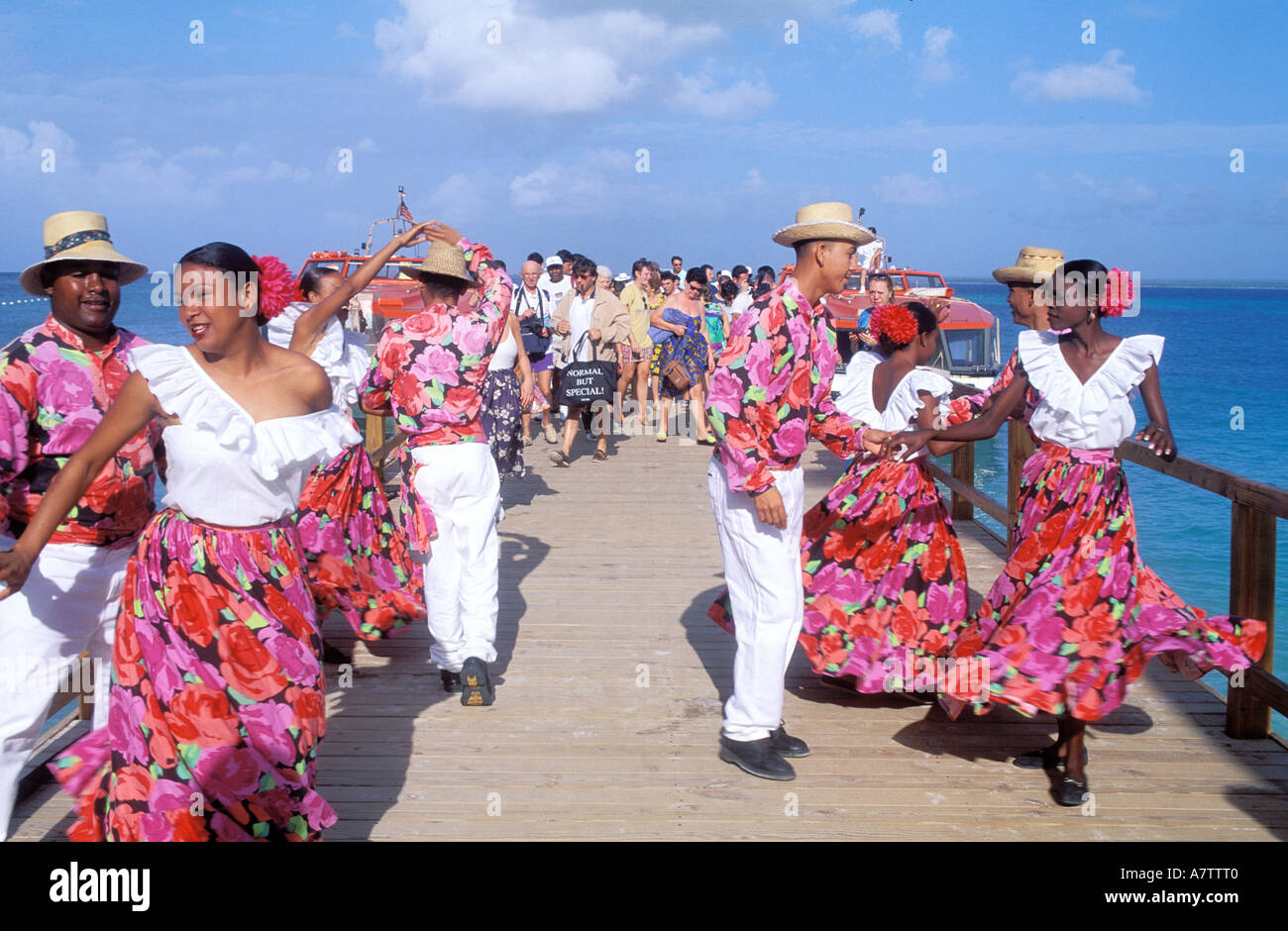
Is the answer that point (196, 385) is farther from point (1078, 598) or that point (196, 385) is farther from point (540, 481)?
A: point (540, 481)

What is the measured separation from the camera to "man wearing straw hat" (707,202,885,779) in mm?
3803

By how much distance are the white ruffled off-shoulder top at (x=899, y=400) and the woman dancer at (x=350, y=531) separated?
215 cm

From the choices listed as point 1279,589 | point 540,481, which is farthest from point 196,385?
point 1279,589

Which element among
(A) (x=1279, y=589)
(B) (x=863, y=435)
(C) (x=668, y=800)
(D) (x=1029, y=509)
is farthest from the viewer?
(A) (x=1279, y=589)

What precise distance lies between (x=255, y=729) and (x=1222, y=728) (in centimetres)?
357

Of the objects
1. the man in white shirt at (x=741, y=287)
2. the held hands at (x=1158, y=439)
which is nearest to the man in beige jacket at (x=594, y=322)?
the man in white shirt at (x=741, y=287)

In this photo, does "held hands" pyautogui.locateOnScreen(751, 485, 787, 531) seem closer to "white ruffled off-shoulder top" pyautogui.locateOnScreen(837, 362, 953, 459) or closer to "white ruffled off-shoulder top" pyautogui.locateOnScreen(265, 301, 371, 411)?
"white ruffled off-shoulder top" pyautogui.locateOnScreen(837, 362, 953, 459)

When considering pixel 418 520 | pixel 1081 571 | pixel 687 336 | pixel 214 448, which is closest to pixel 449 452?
pixel 418 520

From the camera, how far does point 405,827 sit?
3562 millimetres

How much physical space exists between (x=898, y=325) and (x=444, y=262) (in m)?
1.84

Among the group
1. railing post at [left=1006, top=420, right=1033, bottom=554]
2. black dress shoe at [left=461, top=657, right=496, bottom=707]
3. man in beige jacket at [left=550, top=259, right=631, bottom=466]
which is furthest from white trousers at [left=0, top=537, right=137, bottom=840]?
man in beige jacket at [left=550, top=259, right=631, bottom=466]

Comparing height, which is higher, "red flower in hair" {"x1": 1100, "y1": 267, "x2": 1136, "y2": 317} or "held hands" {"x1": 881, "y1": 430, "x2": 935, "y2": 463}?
"red flower in hair" {"x1": 1100, "y1": 267, "x2": 1136, "y2": 317}

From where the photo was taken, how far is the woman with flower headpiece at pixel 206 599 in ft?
9.06

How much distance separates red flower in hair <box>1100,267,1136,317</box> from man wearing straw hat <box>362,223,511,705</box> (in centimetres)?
234
